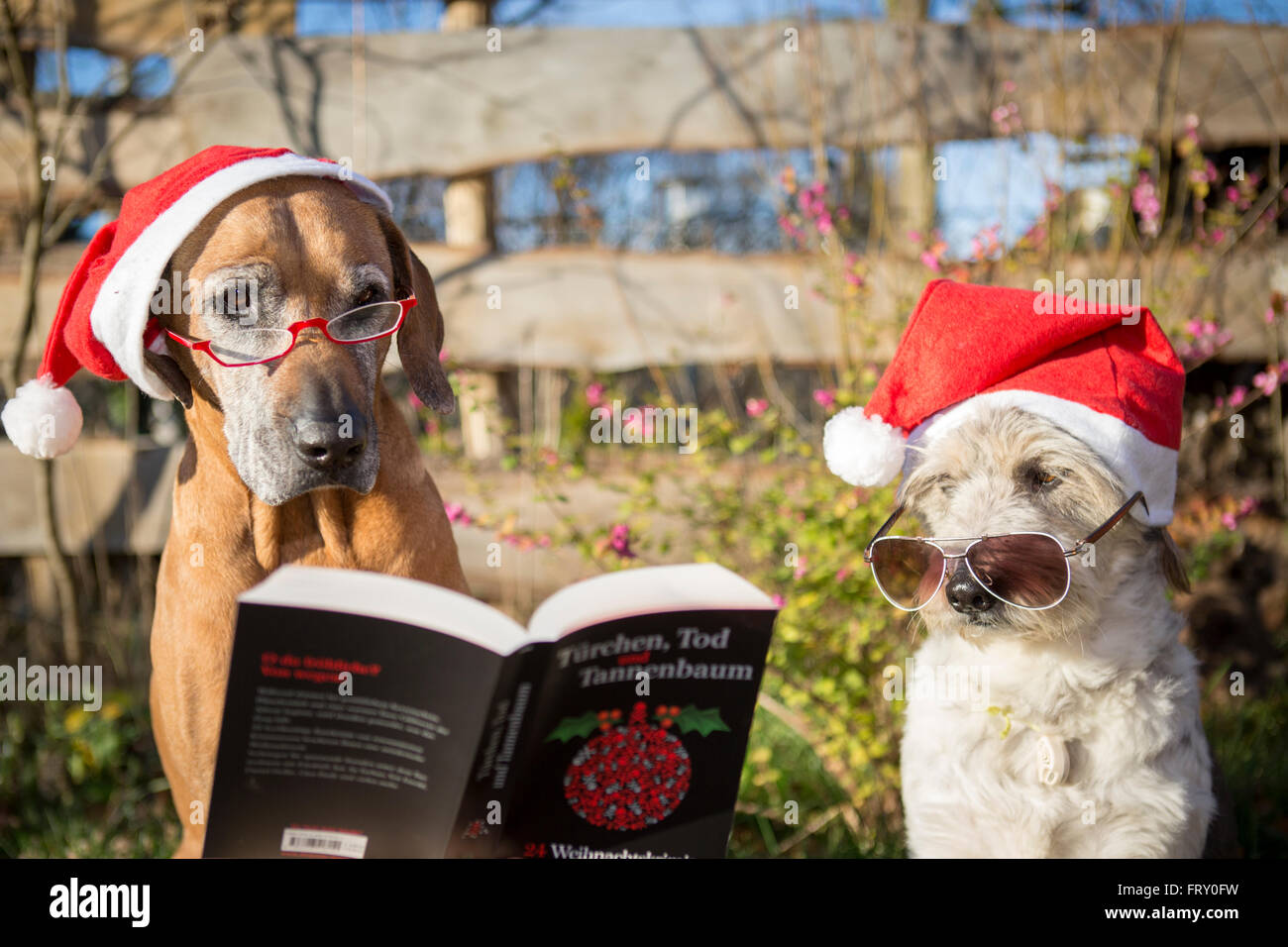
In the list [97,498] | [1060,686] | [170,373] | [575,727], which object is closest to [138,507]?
[97,498]

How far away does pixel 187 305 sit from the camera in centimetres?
192

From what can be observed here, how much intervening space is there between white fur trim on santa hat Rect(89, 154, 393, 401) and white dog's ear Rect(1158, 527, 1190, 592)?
2056mm

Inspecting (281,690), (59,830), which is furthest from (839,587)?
(59,830)

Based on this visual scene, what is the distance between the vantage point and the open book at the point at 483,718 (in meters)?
1.40

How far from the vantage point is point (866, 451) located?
2.20 m

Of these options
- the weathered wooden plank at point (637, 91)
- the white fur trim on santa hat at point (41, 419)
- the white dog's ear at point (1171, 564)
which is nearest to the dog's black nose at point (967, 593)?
the white dog's ear at point (1171, 564)

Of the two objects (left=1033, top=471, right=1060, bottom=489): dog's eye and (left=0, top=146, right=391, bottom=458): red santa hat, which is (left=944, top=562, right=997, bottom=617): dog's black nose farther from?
(left=0, top=146, right=391, bottom=458): red santa hat

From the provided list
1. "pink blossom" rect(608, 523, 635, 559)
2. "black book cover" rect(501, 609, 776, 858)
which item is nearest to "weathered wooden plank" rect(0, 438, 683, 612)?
"pink blossom" rect(608, 523, 635, 559)

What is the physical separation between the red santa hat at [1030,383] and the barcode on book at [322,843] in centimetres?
129

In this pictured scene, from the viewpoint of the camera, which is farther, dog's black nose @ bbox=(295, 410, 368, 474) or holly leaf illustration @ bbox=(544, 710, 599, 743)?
dog's black nose @ bbox=(295, 410, 368, 474)

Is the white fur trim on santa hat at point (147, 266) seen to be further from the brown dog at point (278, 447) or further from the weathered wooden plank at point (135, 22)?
the weathered wooden plank at point (135, 22)

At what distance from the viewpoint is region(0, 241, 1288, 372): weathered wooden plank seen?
4246mm

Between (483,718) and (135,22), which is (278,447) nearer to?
(483,718)
